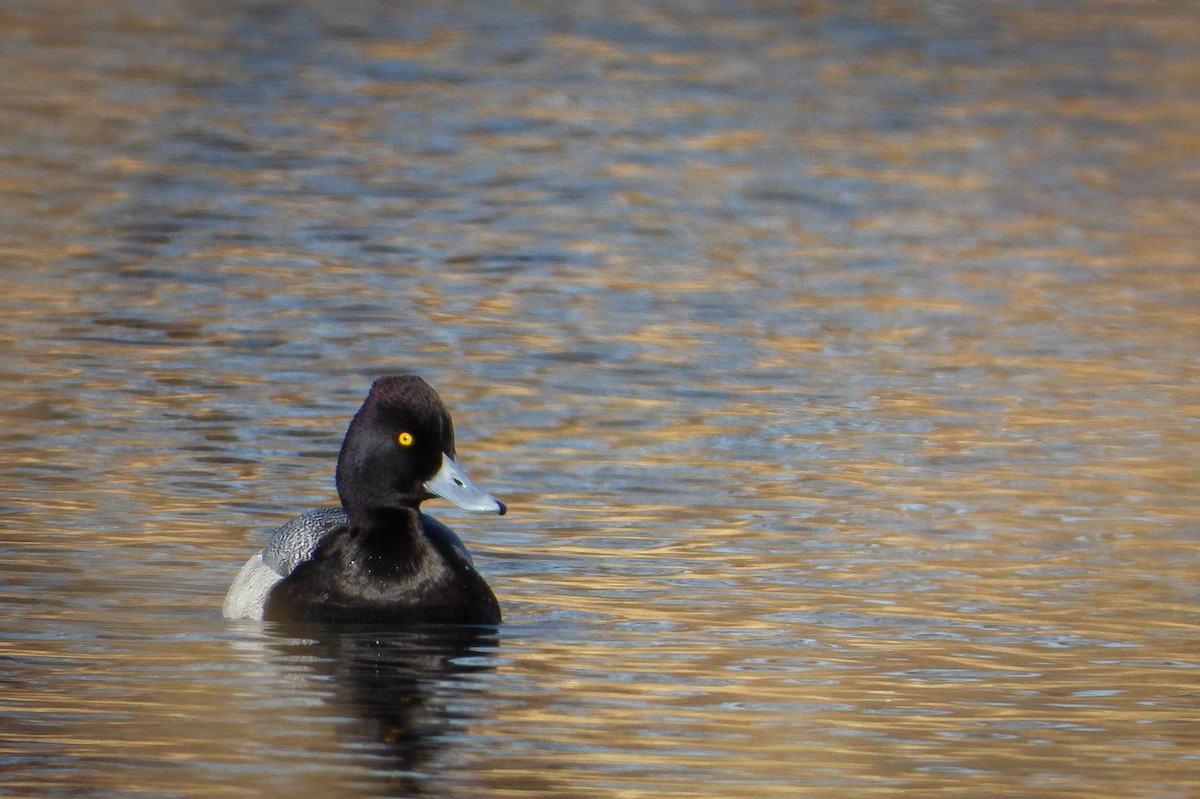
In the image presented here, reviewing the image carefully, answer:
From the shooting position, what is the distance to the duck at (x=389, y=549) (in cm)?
1036

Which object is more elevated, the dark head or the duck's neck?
the dark head

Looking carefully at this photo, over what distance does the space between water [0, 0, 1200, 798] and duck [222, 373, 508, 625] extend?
0.23 m

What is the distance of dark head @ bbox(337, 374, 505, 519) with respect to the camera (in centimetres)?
1048

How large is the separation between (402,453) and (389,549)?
0.39 m

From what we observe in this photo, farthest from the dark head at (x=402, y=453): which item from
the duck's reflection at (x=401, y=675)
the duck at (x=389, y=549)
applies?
the duck's reflection at (x=401, y=675)

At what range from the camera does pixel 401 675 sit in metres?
9.52

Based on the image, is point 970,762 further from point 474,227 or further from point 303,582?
point 474,227

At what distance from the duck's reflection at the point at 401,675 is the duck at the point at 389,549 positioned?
9 centimetres

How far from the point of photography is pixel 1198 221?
21.3 metres

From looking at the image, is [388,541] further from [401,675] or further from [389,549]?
[401,675]

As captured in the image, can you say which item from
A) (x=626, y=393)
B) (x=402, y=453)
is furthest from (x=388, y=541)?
(x=626, y=393)

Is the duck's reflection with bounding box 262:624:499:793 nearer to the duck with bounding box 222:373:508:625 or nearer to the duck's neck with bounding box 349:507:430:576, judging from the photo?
the duck with bounding box 222:373:508:625

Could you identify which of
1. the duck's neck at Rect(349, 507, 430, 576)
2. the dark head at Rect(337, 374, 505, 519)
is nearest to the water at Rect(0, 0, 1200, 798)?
the duck's neck at Rect(349, 507, 430, 576)

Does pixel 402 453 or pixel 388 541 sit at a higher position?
pixel 402 453
